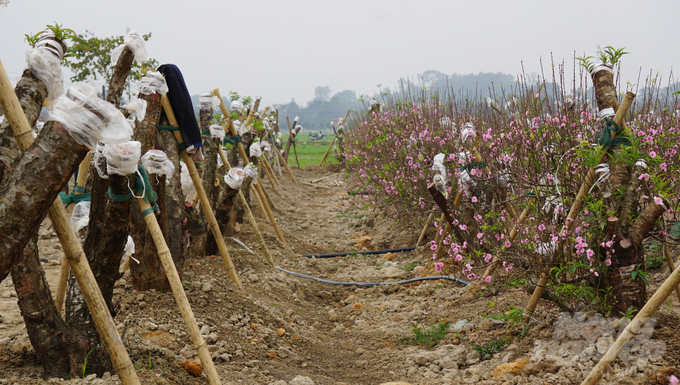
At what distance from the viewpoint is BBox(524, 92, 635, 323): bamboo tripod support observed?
2.56m

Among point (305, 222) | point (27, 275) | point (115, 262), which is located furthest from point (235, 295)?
point (305, 222)

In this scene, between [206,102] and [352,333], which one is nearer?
[352,333]

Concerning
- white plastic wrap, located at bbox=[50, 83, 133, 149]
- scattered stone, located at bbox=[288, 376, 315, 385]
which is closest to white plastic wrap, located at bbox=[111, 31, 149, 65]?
white plastic wrap, located at bbox=[50, 83, 133, 149]

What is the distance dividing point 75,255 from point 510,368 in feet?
7.47

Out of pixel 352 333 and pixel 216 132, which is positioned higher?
pixel 216 132

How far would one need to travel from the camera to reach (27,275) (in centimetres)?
220

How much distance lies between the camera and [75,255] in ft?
5.63

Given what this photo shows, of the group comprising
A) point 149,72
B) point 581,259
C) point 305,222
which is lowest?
point 305,222

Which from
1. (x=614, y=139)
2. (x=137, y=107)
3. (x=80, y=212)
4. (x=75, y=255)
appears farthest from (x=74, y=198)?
(x=614, y=139)

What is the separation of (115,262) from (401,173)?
4248 millimetres

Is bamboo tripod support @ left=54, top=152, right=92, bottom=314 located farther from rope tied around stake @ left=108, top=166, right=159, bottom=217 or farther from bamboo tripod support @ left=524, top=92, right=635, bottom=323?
bamboo tripod support @ left=524, top=92, right=635, bottom=323

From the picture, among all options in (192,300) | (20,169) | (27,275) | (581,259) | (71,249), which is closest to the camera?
(20,169)

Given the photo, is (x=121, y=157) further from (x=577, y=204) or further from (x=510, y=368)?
(x=577, y=204)

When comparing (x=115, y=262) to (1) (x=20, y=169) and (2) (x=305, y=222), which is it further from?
(2) (x=305, y=222)
